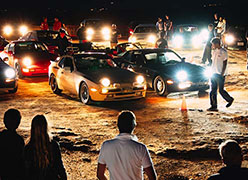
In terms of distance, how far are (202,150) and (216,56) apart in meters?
3.46

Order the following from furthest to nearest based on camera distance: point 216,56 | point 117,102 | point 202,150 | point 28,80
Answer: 1. point 28,80
2. point 117,102
3. point 216,56
4. point 202,150

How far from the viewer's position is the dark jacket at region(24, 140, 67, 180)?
11.5ft

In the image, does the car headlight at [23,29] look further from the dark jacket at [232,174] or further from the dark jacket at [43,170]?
the dark jacket at [232,174]

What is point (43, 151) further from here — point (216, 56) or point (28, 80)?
point (28, 80)

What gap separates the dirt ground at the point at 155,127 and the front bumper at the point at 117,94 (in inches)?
8.1

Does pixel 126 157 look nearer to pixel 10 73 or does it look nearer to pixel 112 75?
pixel 112 75

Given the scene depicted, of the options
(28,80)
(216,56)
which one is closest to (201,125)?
(216,56)

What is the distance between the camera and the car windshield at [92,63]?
1177 centimetres

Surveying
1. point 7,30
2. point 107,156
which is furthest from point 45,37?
point 107,156

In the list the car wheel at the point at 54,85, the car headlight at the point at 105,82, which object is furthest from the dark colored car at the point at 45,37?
the car headlight at the point at 105,82

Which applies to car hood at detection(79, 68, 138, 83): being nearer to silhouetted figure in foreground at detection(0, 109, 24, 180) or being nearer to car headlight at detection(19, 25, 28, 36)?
silhouetted figure in foreground at detection(0, 109, 24, 180)

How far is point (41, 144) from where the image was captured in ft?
11.4

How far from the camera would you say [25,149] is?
3.54 meters

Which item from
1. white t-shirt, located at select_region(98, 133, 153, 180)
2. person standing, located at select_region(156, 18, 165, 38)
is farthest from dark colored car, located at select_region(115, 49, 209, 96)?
person standing, located at select_region(156, 18, 165, 38)
